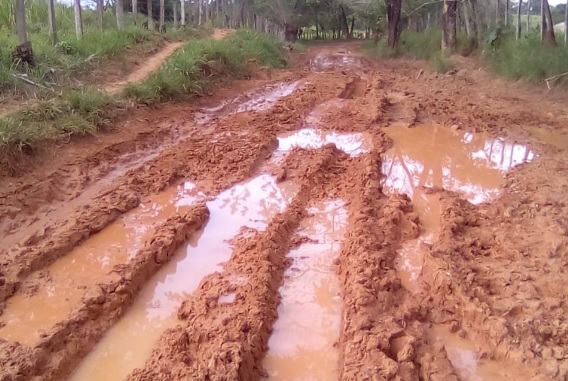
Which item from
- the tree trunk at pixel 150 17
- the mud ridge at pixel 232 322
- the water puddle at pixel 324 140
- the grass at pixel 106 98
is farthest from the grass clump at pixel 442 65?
the mud ridge at pixel 232 322

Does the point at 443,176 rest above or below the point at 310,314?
above

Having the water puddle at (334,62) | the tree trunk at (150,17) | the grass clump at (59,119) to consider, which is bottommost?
the water puddle at (334,62)

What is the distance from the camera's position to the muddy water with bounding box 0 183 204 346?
13.0 ft

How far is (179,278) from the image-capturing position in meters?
4.62

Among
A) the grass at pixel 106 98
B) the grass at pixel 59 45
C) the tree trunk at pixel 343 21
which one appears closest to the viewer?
the grass at pixel 106 98

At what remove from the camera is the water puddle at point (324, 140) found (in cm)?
808

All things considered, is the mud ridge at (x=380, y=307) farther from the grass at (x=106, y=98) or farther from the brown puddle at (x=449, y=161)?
the grass at (x=106, y=98)

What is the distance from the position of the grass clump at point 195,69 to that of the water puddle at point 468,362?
694 cm

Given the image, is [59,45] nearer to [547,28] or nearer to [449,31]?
[547,28]

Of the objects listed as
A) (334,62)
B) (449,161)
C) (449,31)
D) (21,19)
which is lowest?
(449,161)

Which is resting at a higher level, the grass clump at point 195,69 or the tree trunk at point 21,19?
the tree trunk at point 21,19

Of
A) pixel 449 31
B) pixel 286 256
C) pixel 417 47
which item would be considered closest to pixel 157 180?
pixel 286 256

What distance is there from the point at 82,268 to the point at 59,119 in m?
3.48

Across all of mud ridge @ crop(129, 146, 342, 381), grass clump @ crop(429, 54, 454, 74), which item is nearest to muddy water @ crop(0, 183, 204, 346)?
mud ridge @ crop(129, 146, 342, 381)
